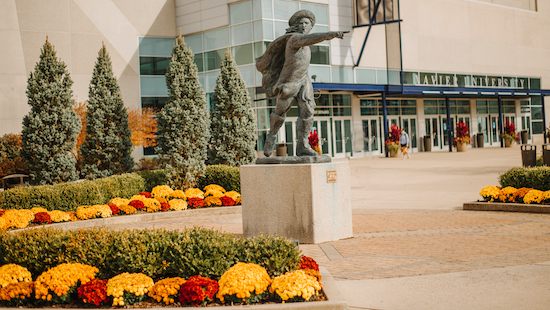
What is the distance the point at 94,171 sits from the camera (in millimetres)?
15609

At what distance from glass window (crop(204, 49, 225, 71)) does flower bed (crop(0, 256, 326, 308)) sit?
2702 centimetres

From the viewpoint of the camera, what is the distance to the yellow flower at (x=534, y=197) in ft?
32.9

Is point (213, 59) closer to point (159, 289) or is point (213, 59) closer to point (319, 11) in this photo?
point (319, 11)

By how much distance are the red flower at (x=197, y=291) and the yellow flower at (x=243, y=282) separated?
73mm

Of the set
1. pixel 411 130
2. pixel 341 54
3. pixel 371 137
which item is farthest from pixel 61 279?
pixel 411 130

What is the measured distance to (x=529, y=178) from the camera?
35.5 feet

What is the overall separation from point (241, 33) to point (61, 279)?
26025 mm

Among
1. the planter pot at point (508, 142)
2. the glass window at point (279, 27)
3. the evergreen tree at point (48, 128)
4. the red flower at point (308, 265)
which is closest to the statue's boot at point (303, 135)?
the red flower at point (308, 265)

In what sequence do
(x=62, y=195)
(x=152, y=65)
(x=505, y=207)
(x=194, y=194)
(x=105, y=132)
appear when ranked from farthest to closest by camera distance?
(x=152, y=65) → (x=105, y=132) → (x=194, y=194) → (x=62, y=195) → (x=505, y=207)

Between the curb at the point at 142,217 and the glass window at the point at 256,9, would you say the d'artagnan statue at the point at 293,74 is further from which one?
the glass window at the point at 256,9

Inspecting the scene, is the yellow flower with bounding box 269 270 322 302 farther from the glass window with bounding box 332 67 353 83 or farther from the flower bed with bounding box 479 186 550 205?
the glass window with bounding box 332 67 353 83

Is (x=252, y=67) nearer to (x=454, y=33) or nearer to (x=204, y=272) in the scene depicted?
(x=454, y=33)

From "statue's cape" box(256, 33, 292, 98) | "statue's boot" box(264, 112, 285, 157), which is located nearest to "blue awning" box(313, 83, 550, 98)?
"statue's cape" box(256, 33, 292, 98)

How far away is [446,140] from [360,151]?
1005 centimetres
